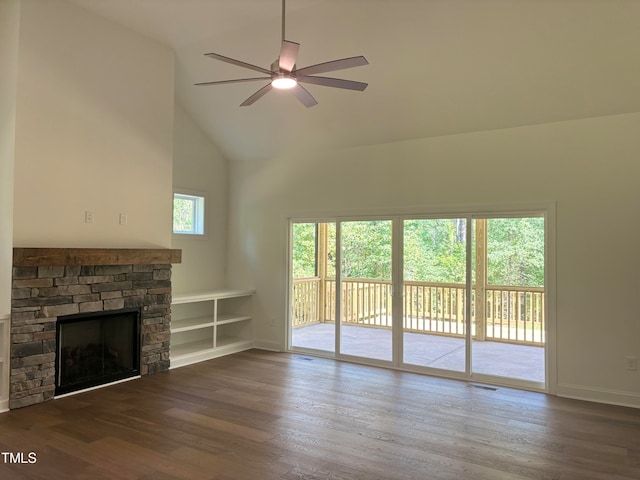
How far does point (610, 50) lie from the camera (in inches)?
155

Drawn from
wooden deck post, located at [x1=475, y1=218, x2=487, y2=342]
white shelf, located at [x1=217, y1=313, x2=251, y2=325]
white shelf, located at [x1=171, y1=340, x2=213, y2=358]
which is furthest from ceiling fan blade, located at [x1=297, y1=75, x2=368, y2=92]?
white shelf, located at [x1=217, y1=313, x2=251, y2=325]

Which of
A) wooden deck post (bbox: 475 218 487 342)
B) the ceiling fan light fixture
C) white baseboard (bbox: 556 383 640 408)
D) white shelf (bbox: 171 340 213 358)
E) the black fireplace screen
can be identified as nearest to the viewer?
the ceiling fan light fixture

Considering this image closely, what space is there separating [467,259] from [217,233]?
361 cm

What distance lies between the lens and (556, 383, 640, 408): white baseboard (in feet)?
14.3

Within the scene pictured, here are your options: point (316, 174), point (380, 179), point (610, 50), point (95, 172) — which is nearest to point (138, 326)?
point (95, 172)

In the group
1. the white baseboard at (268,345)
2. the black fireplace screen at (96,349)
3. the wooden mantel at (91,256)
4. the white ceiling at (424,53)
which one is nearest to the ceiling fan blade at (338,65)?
the white ceiling at (424,53)

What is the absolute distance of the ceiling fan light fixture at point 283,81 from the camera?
3184mm

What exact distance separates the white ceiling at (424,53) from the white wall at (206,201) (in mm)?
873

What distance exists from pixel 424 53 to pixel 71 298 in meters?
4.11

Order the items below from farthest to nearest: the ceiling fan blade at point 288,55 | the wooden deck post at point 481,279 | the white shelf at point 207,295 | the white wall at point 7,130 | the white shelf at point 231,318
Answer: the white shelf at point 231,318, the white shelf at point 207,295, the wooden deck post at point 481,279, the white wall at point 7,130, the ceiling fan blade at point 288,55

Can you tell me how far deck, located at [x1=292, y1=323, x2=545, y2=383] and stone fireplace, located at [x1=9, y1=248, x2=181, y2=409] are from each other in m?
2.27

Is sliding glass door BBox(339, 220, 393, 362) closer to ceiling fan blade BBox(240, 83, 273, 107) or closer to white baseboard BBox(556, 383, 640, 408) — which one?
white baseboard BBox(556, 383, 640, 408)

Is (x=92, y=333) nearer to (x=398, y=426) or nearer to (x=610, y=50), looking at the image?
(x=398, y=426)

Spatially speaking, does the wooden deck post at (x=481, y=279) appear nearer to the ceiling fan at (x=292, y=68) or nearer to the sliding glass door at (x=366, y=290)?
the sliding glass door at (x=366, y=290)
